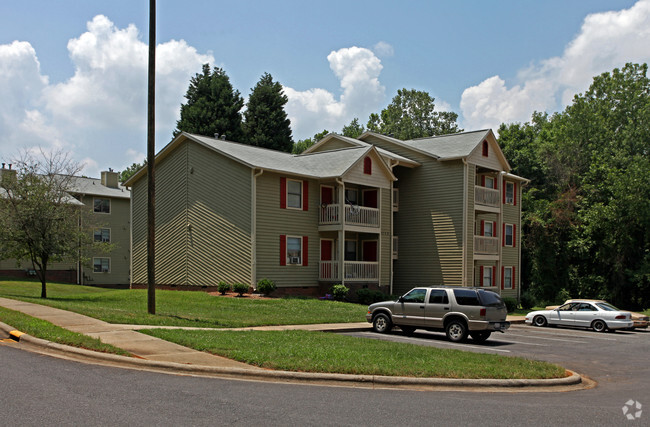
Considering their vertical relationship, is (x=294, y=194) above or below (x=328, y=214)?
above

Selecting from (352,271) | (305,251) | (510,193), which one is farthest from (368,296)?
(510,193)

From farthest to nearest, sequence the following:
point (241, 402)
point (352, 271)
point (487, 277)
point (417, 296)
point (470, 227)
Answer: point (487, 277) < point (470, 227) < point (352, 271) < point (417, 296) < point (241, 402)

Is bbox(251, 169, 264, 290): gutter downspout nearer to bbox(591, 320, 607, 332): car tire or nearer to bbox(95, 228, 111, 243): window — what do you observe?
bbox(591, 320, 607, 332): car tire

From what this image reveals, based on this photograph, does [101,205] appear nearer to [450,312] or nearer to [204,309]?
[204,309]

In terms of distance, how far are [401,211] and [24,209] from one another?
67.1ft

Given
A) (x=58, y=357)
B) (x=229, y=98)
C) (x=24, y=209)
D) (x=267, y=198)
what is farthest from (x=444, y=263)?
(x=229, y=98)

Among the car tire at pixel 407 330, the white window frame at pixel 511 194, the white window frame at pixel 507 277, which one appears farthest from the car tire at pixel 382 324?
the white window frame at pixel 511 194

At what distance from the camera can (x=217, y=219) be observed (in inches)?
1238

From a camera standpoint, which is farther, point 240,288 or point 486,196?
point 486,196

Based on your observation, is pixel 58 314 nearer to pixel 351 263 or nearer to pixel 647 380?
pixel 647 380

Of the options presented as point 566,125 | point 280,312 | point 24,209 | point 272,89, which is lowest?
point 280,312

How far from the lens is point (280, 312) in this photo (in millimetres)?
25062

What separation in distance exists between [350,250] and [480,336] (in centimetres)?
1704

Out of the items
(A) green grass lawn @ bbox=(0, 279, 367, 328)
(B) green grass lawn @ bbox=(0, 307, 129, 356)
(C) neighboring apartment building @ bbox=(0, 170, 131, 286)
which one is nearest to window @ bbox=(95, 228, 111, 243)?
(C) neighboring apartment building @ bbox=(0, 170, 131, 286)
